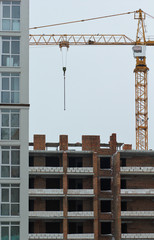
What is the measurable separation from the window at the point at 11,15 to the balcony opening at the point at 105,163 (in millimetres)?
39907

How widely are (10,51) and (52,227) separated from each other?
37.6 metres

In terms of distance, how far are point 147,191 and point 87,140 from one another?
1007 cm

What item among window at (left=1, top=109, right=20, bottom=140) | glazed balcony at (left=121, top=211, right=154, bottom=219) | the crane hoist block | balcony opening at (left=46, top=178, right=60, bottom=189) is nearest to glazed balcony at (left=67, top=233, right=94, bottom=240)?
glazed balcony at (left=121, top=211, right=154, bottom=219)

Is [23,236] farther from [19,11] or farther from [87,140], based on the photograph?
[87,140]

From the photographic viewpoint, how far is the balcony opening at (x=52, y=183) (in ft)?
228

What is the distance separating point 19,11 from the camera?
3509cm

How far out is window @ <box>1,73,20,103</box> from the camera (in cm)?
3419

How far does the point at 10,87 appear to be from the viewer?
113 feet

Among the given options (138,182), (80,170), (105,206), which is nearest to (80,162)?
(80,170)

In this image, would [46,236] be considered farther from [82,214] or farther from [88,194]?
[88,194]

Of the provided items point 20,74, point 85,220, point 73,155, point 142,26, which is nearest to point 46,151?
point 73,155

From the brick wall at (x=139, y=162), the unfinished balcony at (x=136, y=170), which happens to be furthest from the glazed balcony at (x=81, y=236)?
the brick wall at (x=139, y=162)

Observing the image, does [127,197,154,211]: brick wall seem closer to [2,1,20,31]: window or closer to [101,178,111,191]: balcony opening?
[101,178,111,191]: balcony opening

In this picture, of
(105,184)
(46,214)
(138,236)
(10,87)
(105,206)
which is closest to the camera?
(10,87)
